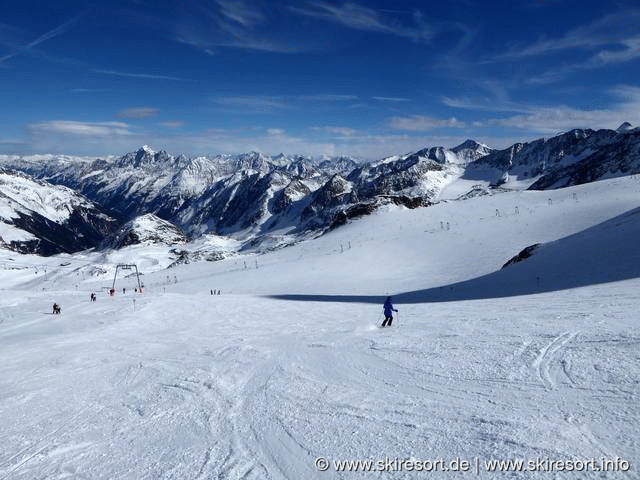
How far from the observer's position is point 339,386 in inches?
497

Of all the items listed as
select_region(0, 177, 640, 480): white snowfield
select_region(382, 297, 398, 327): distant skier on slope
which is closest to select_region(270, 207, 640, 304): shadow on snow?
select_region(0, 177, 640, 480): white snowfield

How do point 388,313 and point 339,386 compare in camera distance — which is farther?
point 388,313

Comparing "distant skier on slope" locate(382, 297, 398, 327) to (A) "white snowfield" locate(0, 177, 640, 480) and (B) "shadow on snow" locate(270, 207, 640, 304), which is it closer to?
(A) "white snowfield" locate(0, 177, 640, 480)

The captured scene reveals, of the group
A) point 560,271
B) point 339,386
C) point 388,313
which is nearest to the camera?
point 339,386

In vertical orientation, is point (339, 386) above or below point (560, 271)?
below

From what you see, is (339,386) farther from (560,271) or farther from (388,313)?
(560,271)

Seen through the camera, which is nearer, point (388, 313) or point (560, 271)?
point (388, 313)

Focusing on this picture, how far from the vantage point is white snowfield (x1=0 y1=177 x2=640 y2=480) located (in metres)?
8.47

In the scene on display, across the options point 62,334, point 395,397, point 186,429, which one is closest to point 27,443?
point 186,429

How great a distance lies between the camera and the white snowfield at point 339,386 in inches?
333

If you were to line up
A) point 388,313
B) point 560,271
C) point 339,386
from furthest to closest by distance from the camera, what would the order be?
point 560,271, point 388,313, point 339,386

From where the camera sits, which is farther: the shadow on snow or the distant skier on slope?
the shadow on snow

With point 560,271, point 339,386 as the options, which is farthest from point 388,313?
point 560,271

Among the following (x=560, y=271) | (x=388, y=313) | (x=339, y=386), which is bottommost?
(x=339, y=386)
